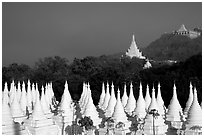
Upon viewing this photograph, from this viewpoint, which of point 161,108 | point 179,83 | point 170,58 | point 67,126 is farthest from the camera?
point 170,58

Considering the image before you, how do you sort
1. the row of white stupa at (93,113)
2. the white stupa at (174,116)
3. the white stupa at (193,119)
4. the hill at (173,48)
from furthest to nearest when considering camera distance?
1. the hill at (173,48)
2. the white stupa at (174,116)
3. the white stupa at (193,119)
4. the row of white stupa at (93,113)

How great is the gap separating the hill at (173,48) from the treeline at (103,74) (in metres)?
9.55

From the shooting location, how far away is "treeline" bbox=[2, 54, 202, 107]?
2903 centimetres

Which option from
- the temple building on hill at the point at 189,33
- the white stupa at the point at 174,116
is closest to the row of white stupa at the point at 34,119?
the white stupa at the point at 174,116

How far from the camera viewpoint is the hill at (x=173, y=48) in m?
53.5

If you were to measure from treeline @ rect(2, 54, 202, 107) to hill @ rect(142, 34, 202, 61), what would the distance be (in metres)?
9.55

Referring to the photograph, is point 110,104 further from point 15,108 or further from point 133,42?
point 133,42

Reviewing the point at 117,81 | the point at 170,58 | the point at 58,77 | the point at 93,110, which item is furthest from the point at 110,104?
the point at 170,58

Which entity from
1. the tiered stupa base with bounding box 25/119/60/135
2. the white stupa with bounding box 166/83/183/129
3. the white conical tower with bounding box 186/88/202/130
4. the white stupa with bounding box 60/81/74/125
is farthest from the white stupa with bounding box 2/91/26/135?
the white stupa with bounding box 166/83/183/129

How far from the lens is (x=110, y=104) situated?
854 inches

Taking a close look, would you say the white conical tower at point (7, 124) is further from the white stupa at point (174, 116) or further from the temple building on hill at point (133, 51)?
the temple building on hill at point (133, 51)

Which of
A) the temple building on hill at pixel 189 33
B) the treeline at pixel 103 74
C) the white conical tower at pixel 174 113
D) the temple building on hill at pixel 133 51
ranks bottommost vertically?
the white conical tower at pixel 174 113

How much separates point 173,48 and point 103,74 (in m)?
28.2

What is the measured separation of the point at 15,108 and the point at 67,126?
2.89m
